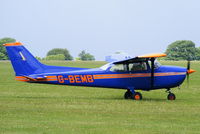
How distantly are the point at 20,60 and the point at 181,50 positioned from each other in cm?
13263

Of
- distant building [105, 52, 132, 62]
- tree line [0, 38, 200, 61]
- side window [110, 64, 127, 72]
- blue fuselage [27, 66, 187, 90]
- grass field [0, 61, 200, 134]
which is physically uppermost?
tree line [0, 38, 200, 61]

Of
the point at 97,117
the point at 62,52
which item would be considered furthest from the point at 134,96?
the point at 62,52

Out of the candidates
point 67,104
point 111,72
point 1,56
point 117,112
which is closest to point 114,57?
point 111,72

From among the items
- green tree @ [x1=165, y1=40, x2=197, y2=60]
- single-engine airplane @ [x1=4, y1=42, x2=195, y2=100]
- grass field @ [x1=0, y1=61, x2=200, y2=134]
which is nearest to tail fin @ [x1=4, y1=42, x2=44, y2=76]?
single-engine airplane @ [x1=4, y1=42, x2=195, y2=100]

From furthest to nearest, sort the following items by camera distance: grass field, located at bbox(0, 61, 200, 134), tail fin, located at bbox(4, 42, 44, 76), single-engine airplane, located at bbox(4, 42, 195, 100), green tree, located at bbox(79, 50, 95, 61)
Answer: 1. green tree, located at bbox(79, 50, 95, 61)
2. single-engine airplane, located at bbox(4, 42, 195, 100)
3. tail fin, located at bbox(4, 42, 44, 76)
4. grass field, located at bbox(0, 61, 200, 134)

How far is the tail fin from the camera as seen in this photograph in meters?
19.1

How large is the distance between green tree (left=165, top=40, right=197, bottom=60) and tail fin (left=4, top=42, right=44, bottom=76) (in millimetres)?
118045

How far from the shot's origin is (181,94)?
23047 millimetres

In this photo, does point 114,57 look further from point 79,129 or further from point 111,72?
point 79,129

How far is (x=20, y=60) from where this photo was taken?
19234 millimetres

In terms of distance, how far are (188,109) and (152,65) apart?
3806 millimetres

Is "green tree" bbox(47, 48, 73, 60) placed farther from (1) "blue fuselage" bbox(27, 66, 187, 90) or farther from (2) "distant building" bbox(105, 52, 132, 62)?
(1) "blue fuselage" bbox(27, 66, 187, 90)

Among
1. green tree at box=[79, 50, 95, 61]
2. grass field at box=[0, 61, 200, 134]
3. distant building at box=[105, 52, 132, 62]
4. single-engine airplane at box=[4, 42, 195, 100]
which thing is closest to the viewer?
grass field at box=[0, 61, 200, 134]

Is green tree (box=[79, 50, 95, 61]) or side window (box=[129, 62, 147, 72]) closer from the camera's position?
side window (box=[129, 62, 147, 72])
